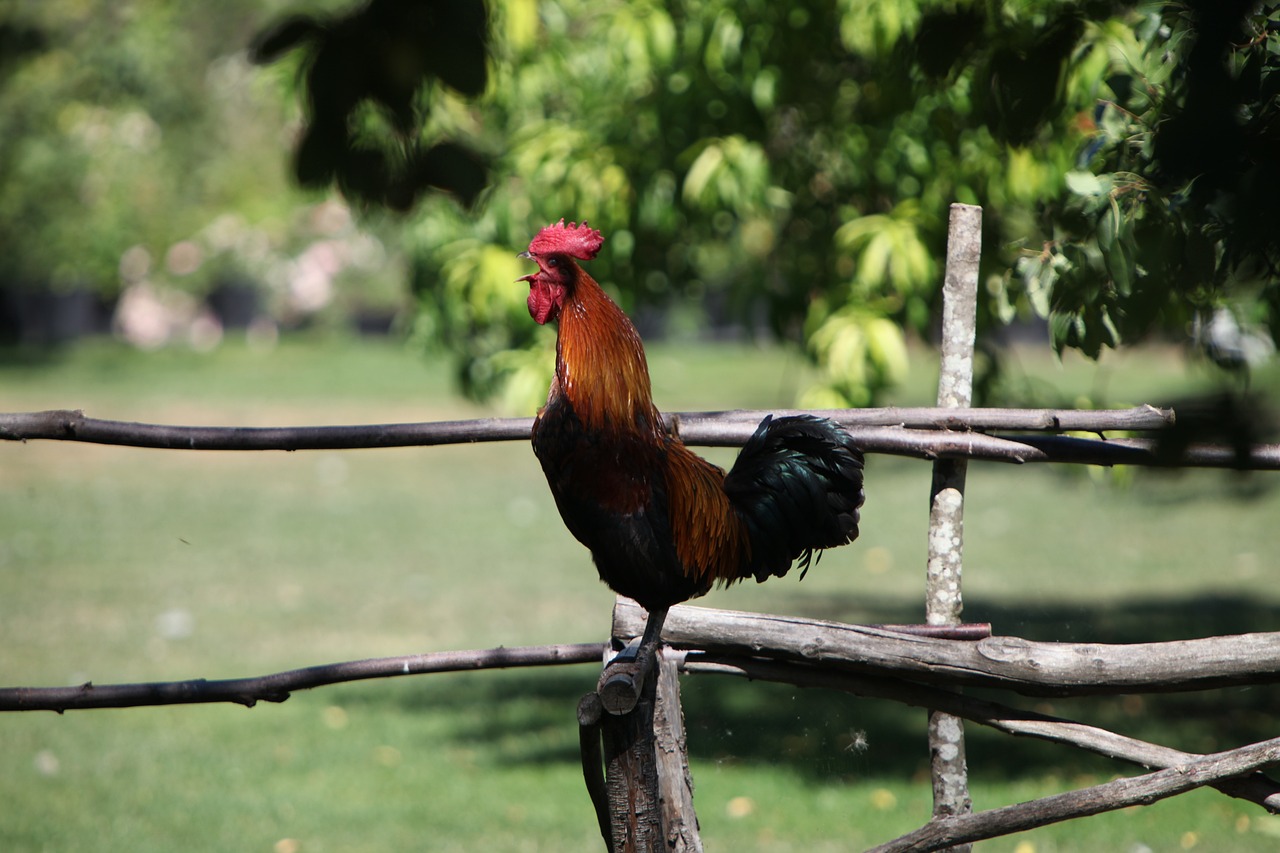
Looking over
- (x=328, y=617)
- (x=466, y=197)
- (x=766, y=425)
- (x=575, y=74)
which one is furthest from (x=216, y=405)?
(x=466, y=197)

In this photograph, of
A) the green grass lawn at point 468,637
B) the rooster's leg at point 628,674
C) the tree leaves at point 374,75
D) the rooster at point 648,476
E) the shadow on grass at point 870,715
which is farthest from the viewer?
the shadow on grass at point 870,715

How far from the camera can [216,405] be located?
1808 cm

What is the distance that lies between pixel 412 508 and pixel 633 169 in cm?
733

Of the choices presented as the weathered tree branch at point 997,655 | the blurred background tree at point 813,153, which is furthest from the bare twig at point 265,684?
the blurred background tree at point 813,153

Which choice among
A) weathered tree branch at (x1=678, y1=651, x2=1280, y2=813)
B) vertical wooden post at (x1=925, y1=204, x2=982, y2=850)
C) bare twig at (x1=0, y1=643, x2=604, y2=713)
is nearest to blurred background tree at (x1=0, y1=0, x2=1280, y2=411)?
vertical wooden post at (x1=925, y1=204, x2=982, y2=850)

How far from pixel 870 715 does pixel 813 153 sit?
274cm

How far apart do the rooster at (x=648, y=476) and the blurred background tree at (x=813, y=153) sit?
0.54m

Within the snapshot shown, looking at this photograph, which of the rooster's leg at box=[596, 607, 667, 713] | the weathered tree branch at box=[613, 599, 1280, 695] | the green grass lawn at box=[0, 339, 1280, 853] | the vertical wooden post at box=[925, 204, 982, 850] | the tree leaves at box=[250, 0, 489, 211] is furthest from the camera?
the green grass lawn at box=[0, 339, 1280, 853]

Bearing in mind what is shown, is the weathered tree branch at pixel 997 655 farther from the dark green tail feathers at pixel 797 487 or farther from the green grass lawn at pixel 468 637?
the green grass lawn at pixel 468 637

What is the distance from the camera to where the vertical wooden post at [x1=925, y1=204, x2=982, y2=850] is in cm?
322

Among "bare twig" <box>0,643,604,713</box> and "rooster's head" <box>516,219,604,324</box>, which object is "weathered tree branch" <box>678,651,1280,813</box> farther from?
"rooster's head" <box>516,219,604,324</box>

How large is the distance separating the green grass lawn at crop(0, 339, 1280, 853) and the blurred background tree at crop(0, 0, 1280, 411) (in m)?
0.37

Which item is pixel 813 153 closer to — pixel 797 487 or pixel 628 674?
pixel 797 487

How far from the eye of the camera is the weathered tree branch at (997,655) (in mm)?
2852
